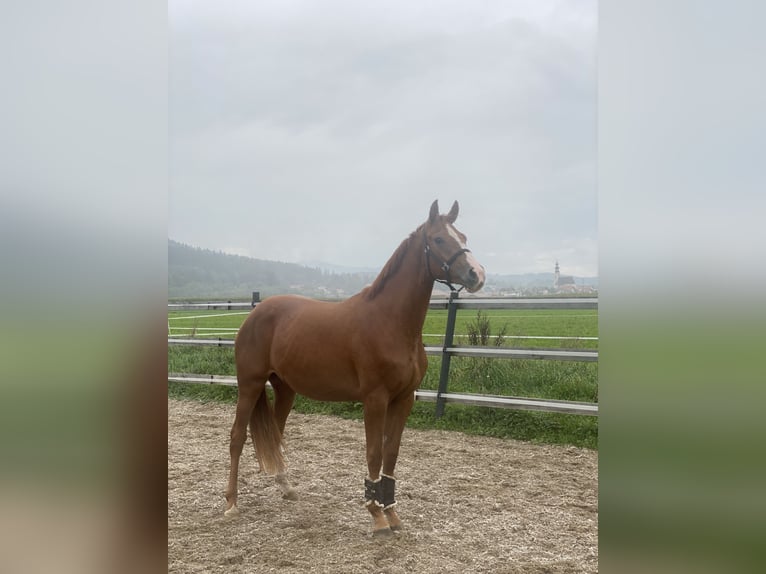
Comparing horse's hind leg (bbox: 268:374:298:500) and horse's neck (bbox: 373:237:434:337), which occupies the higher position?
horse's neck (bbox: 373:237:434:337)

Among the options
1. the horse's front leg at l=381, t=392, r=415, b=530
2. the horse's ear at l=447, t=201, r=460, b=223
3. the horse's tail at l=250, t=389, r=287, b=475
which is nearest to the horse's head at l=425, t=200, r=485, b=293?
the horse's ear at l=447, t=201, r=460, b=223

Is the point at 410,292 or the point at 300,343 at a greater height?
the point at 410,292

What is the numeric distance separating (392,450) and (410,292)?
0.84 m

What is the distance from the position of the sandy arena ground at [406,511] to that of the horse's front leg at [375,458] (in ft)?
0.31

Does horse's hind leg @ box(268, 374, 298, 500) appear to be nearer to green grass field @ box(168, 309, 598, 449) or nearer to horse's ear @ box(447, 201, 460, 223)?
horse's ear @ box(447, 201, 460, 223)

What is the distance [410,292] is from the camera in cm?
277

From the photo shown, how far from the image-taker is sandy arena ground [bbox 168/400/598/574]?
2.47 meters

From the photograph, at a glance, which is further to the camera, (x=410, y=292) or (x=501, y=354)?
(x=501, y=354)

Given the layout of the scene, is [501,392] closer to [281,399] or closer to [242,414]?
[281,399]

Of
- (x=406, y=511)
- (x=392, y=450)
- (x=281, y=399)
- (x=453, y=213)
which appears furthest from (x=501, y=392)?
(x=453, y=213)

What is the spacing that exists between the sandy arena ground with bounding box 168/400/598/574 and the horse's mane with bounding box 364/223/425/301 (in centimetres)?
124
